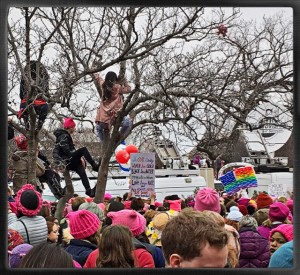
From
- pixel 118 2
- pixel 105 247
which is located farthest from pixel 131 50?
pixel 118 2

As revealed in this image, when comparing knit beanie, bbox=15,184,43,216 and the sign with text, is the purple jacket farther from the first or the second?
the sign with text

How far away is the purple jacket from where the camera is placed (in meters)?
2.68

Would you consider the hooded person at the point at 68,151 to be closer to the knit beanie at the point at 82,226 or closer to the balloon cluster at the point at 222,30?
the knit beanie at the point at 82,226

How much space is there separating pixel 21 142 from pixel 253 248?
5.77 ft

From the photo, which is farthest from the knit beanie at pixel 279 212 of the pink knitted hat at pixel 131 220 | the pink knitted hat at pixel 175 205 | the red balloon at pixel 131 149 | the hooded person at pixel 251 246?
the red balloon at pixel 131 149

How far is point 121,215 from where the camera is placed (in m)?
3.08

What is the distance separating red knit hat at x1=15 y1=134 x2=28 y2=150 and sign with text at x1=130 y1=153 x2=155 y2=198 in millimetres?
1963

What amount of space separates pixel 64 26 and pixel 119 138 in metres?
0.95

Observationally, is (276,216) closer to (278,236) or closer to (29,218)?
(278,236)

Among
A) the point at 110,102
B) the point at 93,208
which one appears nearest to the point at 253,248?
the point at 93,208

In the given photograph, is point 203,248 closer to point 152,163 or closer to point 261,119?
point 261,119

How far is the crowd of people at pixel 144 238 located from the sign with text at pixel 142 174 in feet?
1.30

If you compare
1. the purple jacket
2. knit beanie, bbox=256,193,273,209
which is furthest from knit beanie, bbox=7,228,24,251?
knit beanie, bbox=256,193,273,209

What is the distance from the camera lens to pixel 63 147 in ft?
13.6
